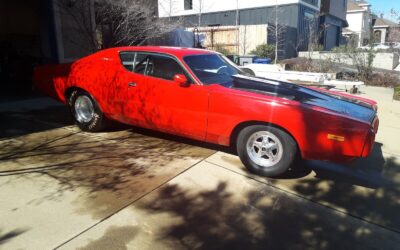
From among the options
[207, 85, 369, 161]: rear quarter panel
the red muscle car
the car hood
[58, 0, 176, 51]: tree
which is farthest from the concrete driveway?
[58, 0, 176, 51]: tree

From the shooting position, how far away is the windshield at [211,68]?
15.6 ft

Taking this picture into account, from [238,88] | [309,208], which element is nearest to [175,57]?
[238,88]

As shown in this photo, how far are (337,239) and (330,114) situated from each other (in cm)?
139

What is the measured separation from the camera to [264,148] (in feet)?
13.6

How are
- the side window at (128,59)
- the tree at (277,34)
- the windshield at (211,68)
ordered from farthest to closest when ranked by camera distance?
the tree at (277,34) < the side window at (128,59) < the windshield at (211,68)

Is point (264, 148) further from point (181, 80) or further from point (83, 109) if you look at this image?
point (83, 109)

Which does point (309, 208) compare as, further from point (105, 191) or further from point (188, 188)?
point (105, 191)

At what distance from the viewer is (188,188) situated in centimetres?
384

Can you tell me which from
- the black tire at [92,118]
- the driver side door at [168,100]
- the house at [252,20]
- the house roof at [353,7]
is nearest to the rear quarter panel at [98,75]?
the black tire at [92,118]

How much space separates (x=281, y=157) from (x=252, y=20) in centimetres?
2366

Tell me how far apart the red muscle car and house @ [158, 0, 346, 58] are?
16272 millimetres

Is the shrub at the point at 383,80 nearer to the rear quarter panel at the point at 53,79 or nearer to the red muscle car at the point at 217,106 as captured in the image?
the red muscle car at the point at 217,106

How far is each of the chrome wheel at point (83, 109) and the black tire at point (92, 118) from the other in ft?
0.08

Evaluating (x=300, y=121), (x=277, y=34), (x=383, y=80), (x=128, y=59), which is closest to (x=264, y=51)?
(x=277, y=34)
